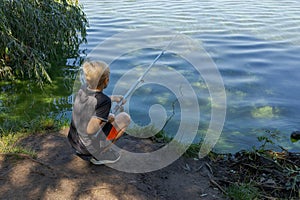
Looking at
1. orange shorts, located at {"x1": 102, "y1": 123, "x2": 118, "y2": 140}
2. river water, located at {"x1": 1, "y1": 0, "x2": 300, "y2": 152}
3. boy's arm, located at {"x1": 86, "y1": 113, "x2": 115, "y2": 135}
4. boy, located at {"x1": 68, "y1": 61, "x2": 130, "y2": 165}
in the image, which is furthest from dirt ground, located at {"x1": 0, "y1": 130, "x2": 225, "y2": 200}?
river water, located at {"x1": 1, "y1": 0, "x2": 300, "y2": 152}

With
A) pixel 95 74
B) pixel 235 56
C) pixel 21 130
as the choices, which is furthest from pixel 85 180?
pixel 235 56

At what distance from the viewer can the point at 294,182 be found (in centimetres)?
400

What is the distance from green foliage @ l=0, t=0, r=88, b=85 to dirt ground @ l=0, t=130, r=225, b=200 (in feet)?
9.41

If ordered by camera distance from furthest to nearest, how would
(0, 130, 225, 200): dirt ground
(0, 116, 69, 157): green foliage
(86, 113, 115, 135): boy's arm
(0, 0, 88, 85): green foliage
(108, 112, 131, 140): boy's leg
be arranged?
(0, 0, 88, 85): green foliage, (0, 116, 69, 157): green foliage, (108, 112, 131, 140): boy's leg, (86, 113, 115, 135): boy's arm, (0, 130, 225, 200): dirt ground

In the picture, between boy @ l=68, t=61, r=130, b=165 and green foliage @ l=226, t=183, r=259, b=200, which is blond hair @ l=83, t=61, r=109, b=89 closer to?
boy @ l=68, t=61, r=130, b=165

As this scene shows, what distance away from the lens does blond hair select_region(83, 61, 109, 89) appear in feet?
11.5

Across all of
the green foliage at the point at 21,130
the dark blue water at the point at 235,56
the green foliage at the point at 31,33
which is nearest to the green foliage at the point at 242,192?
the dark blue water at the point at 235,56

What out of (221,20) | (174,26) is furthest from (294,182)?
(221,20)

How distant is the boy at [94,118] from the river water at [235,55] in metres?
2.26

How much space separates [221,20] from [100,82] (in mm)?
11839

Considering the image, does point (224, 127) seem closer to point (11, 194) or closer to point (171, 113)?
point (171, 113)

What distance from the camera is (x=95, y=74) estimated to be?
3.49 metres

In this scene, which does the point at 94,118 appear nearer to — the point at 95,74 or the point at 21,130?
the point at 95,74

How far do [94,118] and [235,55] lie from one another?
24.6 feet
